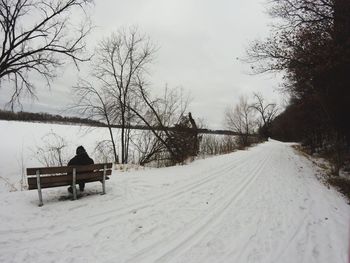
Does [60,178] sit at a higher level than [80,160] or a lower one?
lower

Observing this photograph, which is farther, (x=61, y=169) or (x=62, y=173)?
(x=62, y=173)

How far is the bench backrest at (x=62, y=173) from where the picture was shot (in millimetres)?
6293

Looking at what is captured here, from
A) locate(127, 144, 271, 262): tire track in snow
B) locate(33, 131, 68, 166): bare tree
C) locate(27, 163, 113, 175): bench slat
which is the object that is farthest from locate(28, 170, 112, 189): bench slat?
locate(33, 131, 68, 166): bare tree

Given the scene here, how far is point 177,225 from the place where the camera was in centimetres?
527

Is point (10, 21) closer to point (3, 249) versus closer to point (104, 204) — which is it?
point (104, 204)

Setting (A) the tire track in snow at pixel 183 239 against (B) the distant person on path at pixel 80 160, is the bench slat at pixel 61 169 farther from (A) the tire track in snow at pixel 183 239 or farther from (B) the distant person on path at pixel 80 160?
(A) the tire track in snow at pixel 183 239

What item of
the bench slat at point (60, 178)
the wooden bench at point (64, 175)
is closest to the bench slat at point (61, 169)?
the wooden bench at point (64, 175)

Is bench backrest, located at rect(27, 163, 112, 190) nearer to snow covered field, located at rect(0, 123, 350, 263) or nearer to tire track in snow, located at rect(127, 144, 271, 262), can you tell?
snow covered field, located at rect(0, 123, 350, 263)

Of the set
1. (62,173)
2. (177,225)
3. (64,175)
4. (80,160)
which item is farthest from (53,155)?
(177,225)

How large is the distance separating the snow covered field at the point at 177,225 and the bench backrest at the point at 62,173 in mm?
487

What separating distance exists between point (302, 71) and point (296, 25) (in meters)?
1.99

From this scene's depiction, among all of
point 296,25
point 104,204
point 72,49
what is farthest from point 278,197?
point 72,49

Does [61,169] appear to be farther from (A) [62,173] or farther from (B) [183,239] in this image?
(B) [183,239]

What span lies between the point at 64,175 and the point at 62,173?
1.31 ft
